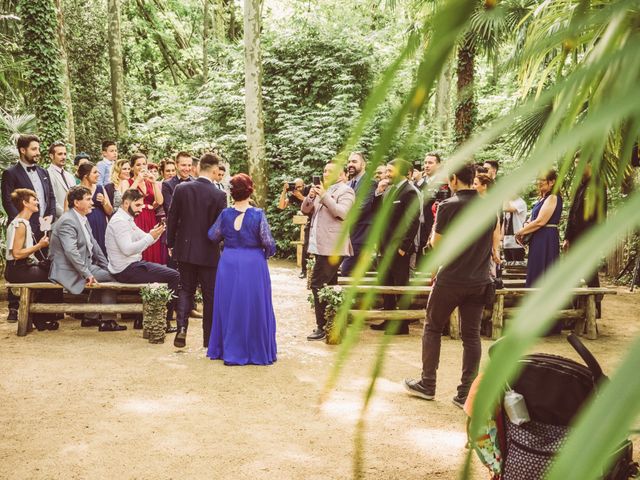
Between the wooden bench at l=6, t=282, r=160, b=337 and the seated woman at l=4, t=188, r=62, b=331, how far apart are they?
156 millimetres

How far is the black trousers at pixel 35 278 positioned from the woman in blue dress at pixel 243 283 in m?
2.49

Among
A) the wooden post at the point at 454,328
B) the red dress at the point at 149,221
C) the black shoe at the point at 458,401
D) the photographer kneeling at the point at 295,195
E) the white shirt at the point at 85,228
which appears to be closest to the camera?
the black shoe at the point at 458,401

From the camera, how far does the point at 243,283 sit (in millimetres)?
5688

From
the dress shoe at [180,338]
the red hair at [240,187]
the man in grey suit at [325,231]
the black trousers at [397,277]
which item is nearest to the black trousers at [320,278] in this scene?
the man in grey suit at [325,231]

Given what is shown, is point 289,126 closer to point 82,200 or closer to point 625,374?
point 82,200

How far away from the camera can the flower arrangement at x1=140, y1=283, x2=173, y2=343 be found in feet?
20.9

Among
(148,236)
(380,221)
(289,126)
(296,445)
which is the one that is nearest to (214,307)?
(148,236)

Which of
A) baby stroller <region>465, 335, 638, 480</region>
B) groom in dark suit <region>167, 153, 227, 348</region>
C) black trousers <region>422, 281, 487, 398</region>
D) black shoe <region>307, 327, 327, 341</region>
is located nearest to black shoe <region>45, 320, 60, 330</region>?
groom in dark suit <region>167, 153, 227, 348</region>

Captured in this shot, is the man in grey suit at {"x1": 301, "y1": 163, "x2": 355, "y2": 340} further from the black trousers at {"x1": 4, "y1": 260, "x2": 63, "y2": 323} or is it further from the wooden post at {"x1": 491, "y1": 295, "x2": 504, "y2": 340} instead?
the black trousers at {"x1": 4, "y1": 260, "x2": 63, "y2": 323}

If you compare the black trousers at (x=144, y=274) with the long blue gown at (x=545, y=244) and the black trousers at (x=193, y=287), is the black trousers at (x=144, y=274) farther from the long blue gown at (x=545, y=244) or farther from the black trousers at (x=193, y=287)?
the long blue gown at (x=545, y=244)

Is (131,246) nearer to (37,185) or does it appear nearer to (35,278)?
(35,278)

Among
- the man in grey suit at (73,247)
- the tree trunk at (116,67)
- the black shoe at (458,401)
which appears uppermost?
the tree trunk at (116,67)

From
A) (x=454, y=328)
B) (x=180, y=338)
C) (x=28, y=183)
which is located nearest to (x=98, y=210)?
(x=28, y=183)

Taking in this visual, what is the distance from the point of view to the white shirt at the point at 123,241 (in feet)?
21.5
